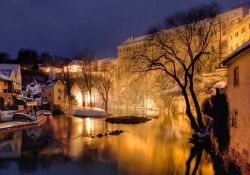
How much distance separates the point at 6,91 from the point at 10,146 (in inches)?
1303

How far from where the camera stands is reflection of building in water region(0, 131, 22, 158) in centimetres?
2320

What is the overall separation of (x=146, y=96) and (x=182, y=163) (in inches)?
2585

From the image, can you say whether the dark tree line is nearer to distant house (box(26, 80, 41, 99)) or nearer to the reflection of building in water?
distant house (box(26, 80, 41, 99))

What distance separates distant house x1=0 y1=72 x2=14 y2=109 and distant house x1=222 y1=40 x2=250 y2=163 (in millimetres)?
42346

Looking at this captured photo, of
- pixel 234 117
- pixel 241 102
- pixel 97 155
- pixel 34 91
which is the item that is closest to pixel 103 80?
pixel 34 91

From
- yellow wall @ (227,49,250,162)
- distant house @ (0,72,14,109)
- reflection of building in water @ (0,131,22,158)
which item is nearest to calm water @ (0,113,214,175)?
reflection of building in water @ (0,131,22,158)

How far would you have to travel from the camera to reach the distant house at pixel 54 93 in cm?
8769

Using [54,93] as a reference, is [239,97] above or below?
below

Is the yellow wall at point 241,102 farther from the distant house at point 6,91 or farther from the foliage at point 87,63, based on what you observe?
Result: the foliage at point 87,63

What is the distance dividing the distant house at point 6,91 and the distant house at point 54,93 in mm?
26697

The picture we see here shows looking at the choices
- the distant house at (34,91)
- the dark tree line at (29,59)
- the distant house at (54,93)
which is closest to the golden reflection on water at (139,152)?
the distant house at (54,93)

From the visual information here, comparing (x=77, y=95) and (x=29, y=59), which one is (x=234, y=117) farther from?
(x=29, y=59)

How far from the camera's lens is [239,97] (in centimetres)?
1973

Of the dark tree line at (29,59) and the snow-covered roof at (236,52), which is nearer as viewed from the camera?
the snow-covered roof at (236,52)
